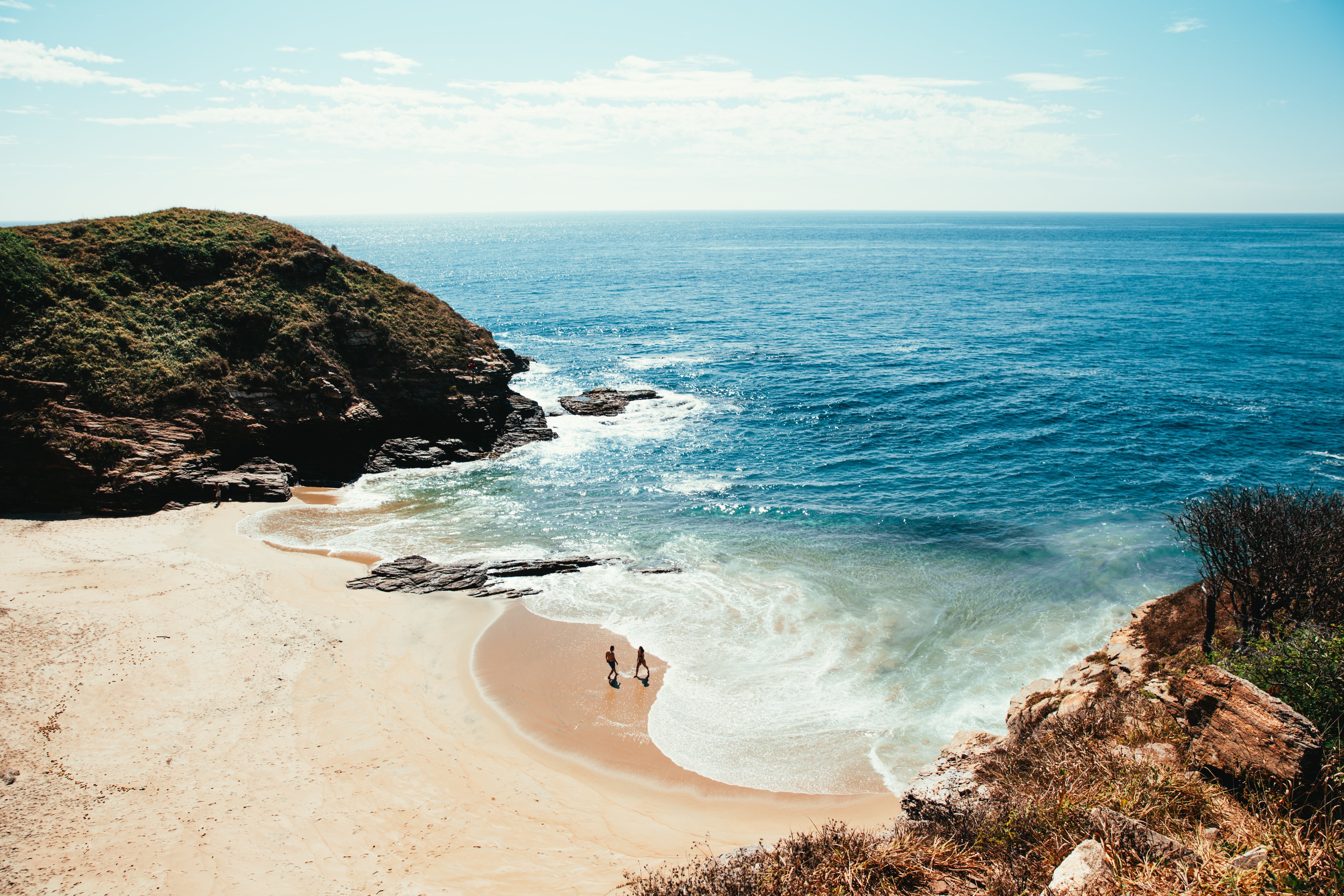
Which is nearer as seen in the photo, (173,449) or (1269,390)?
(173,449)

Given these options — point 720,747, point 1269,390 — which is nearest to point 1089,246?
point 1269,390

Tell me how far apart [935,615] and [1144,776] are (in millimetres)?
14273

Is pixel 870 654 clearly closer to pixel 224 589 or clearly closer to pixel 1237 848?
pixel 1237 848

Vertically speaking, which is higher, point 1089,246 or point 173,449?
point 1089,246

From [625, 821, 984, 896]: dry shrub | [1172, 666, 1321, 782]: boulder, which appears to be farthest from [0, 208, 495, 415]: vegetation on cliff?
[1172, 666, 1321, 782]: boulder

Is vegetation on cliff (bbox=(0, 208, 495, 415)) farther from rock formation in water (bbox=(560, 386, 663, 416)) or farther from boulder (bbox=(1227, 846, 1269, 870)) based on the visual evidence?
boulder (bbox=(1227, 846, 1269, 870))

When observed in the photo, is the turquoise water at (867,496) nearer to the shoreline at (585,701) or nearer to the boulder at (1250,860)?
the shoreline at (585,701)

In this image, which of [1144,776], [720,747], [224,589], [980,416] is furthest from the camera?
[980,416]

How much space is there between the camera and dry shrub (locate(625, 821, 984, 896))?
9.05 m

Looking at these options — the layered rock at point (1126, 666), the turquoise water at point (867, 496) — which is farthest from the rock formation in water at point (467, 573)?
the layered rock at point (1126, 666)

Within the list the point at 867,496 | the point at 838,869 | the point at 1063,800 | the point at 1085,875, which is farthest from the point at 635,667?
the point at 867,496

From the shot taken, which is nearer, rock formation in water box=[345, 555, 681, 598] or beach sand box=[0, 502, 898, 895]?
beach sand box=[0, 502, 898, 895]

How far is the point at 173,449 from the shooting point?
3216 cm

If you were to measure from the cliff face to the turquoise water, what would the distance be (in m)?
4.30
